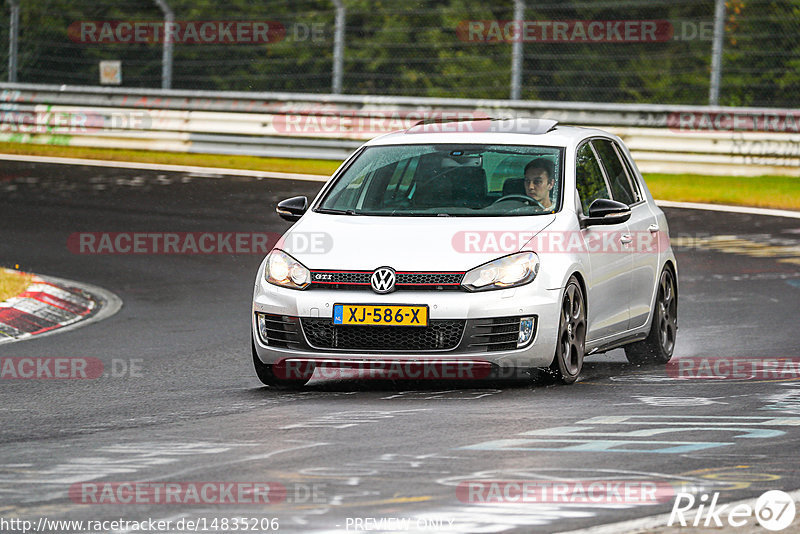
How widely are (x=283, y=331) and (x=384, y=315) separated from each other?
67 cm

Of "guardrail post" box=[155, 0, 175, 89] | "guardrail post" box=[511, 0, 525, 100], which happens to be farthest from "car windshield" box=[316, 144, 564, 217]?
"guardrail post" box=[155, 0, 175, 89]

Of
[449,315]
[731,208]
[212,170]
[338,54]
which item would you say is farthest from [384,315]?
[338,54]

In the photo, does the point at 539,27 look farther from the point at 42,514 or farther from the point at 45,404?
the point at 42,514

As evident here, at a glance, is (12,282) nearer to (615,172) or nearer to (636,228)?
(615,172)

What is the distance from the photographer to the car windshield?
9.66m

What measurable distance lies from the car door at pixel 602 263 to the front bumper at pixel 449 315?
0.67 m

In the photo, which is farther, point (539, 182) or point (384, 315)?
point (539, 182)

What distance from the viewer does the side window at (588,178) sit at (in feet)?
32.6

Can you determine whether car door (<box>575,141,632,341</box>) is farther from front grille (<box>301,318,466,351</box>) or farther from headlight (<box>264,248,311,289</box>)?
headlight (<box>264,248,311,289</box>)

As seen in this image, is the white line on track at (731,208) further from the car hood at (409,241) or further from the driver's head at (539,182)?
the car hood at (409,241)

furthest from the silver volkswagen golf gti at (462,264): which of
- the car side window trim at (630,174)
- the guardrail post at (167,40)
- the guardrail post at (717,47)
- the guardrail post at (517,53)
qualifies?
the guardrail post at (167,40)

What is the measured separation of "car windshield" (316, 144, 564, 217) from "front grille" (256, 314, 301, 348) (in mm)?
973

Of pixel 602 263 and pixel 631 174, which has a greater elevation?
pixel 631 174

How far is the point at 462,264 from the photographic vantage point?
8.81 metres
